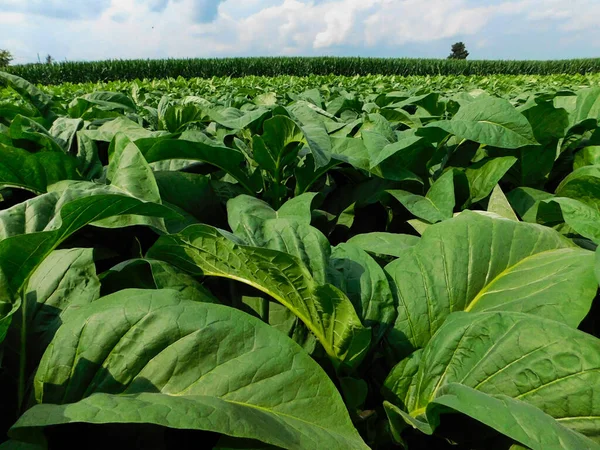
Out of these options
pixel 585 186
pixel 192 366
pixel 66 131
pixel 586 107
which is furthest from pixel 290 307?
pixel 586 107

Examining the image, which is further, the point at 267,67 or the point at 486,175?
the point at 267,67

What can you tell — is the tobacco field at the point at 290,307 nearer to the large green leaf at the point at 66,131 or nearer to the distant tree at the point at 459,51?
the large green leaf at the point at 66,131

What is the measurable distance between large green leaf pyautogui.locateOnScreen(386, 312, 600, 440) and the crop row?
30161 millimetres

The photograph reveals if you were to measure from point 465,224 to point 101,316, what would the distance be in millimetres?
812

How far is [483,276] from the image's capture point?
1.06 meters

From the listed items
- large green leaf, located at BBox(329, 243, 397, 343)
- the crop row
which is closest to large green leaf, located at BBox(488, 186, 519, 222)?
large green leaf, located at BBox(329, 243, 397, 343)

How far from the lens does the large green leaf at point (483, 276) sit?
38.0 inches

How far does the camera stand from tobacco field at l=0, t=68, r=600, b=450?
0.71 m

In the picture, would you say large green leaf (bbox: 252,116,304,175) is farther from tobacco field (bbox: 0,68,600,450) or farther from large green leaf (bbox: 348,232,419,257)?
large green leaf (bbox: 348,232,419,257)

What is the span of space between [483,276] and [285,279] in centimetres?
47

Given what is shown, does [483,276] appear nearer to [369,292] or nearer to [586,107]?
[369,292]

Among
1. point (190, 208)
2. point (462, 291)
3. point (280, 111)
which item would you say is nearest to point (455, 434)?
point (462, 291)

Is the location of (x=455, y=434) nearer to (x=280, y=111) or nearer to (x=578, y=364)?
(x=578, y=364)

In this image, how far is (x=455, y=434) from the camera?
86cm
